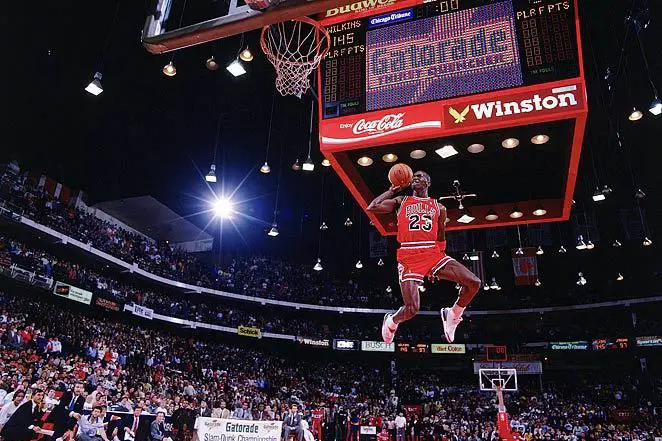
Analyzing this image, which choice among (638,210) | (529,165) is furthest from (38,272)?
(638,210)

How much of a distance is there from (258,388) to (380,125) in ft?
79.4

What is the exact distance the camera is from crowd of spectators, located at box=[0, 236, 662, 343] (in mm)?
25750

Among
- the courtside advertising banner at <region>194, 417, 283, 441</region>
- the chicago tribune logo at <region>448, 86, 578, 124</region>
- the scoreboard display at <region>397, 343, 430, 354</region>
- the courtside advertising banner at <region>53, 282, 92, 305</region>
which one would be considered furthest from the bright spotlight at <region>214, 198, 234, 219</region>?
the chicago tribune logo at <region>448, 86, 578, 124</region>

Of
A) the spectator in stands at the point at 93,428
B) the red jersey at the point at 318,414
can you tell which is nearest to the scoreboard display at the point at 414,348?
the red jersey at the point at 318,414

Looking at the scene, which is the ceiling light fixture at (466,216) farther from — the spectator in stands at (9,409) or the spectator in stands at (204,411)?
the spectator in stands at (204,411)

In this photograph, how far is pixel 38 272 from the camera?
70.7 ft

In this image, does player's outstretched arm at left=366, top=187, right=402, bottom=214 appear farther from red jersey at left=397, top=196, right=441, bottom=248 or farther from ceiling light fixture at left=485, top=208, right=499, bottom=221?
ceiling light fixture at left=485, top=208, right=499, bottom=221

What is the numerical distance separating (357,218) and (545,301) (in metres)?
16.3

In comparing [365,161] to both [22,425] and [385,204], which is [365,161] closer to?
[385,204]

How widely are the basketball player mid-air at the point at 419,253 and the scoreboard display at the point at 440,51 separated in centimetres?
235

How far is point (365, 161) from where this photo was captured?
7.73m

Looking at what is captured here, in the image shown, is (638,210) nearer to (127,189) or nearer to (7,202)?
(127,189)

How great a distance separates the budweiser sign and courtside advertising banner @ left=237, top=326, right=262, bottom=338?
2743 cm

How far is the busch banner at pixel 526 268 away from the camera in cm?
2808
